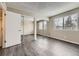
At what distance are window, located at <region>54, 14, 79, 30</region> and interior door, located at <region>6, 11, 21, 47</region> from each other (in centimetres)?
358

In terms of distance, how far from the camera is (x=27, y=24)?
1390cm

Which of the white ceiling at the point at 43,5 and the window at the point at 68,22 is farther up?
the white ceiling at the point at 43,5

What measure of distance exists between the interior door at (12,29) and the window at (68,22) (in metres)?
3.58

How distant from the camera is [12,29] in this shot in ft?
17.2

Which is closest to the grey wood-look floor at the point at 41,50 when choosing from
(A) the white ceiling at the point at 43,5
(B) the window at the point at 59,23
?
(A) the white ceiling at the point at 43,5

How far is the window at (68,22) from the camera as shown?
6.24 meters

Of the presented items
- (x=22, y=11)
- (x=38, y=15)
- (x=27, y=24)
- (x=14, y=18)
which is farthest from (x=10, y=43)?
(x=27, y=24)

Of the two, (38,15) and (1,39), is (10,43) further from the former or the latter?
(38,15)

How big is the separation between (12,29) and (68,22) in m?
4.04

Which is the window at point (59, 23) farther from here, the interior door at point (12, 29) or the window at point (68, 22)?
the interior door at point (12, 29)

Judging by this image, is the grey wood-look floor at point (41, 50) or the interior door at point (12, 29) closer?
the grey wood-look floor at point (41, 50)

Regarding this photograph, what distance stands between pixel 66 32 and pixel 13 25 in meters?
3.87

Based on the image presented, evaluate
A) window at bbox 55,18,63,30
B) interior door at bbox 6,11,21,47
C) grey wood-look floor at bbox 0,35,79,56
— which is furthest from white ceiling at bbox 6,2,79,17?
grey wood-look floor at bbox 0,35,79,56

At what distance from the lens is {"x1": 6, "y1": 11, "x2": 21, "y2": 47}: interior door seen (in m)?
4.95
